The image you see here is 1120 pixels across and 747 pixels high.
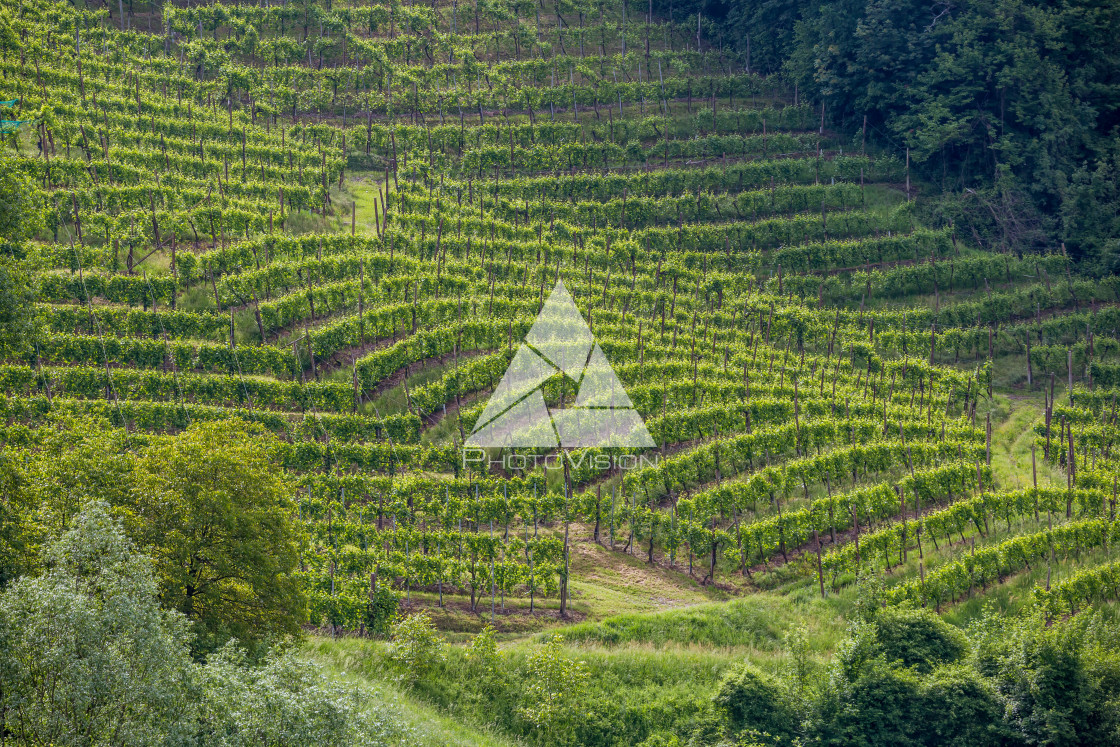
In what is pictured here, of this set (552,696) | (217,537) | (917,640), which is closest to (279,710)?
(217,537)

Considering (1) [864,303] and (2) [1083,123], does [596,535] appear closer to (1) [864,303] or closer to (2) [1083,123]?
(1) [864,303]

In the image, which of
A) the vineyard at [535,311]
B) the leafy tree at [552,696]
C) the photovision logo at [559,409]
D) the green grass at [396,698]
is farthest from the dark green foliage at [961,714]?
the photovision logo at [559,409]

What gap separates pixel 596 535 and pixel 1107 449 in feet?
61.3

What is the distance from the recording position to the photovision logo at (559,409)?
3378cm

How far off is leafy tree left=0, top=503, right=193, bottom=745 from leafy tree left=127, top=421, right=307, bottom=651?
3394 millimetres

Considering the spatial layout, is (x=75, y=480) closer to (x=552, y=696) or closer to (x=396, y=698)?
→ (x=396, y=698)

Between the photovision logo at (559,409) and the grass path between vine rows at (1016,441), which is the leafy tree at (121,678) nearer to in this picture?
the photovision logo at (559,409)

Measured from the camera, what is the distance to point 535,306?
39.3m

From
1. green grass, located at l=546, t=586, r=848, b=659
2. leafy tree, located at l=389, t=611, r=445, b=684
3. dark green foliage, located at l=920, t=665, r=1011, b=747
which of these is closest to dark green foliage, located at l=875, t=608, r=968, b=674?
dark green foliage, located at l=920, t=665, r=1011, b=747

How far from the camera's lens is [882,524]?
32.6m

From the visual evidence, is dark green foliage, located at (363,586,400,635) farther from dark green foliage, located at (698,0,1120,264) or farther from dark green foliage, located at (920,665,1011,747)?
dark green foliage, located at (698,0,1120,264)

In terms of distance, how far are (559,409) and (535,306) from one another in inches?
229

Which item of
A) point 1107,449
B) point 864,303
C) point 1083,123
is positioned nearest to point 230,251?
point 864,303

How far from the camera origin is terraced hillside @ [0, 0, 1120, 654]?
101 feet
